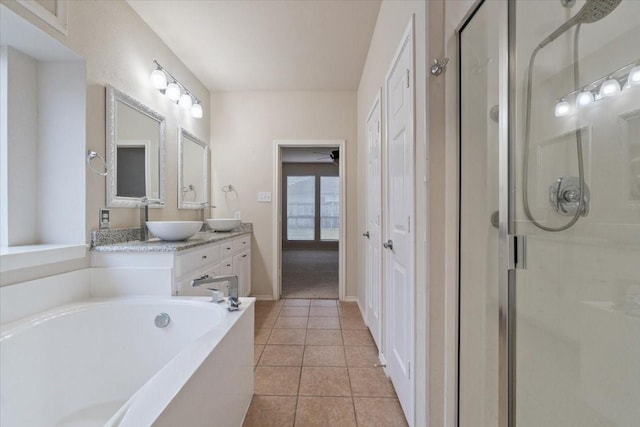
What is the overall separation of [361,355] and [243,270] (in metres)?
1.64

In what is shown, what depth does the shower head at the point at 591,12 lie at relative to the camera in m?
0.74

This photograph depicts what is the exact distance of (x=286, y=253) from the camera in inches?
293

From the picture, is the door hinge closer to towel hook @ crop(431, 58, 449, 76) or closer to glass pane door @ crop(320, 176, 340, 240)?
towel hook @ crop(431, 58, 449, 76)

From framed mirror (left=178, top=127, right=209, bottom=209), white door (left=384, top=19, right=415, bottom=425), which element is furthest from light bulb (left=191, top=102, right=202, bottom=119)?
white door (left=384, top=19, right=415, bottom=425)

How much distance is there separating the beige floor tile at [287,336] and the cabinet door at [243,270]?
71 centimetres

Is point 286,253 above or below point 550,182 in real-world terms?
below

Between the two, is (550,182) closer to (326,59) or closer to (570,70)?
(570,70)

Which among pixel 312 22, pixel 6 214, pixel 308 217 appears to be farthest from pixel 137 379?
pixel 308 217

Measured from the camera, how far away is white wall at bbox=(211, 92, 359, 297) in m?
3.55

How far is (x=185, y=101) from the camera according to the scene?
111 inches

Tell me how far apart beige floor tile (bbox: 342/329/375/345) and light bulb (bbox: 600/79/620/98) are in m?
2.16

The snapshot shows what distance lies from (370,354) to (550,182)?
1785mm

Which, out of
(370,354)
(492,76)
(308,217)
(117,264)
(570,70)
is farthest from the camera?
(308,217)

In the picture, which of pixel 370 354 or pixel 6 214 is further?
pixel 370 354
